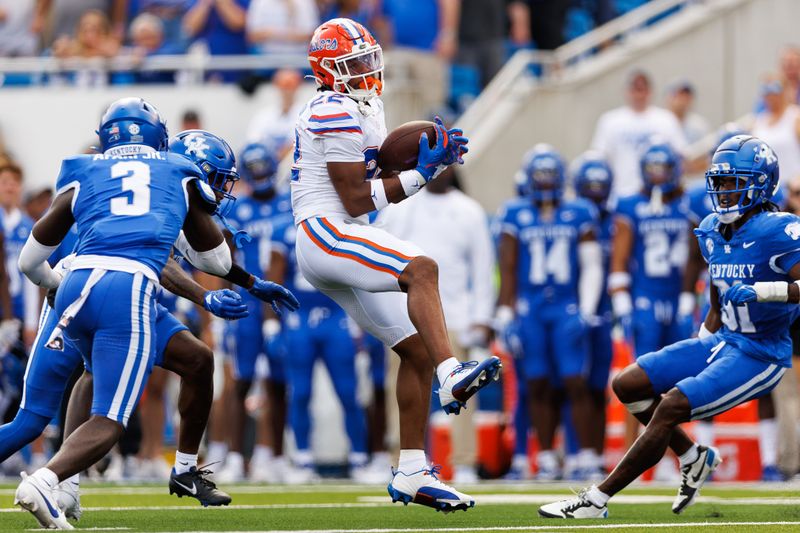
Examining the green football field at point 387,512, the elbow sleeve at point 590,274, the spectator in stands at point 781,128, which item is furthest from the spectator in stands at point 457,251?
the spectator in stands at point 781,128

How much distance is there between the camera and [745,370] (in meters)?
7.18

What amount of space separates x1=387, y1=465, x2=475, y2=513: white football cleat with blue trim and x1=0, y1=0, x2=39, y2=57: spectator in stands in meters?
9.73

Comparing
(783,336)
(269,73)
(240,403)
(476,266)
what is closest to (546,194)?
(476,266)

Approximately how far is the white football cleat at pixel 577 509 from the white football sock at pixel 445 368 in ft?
3.03

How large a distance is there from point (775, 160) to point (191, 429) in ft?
9.61

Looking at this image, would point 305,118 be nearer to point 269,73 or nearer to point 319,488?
point 319,488

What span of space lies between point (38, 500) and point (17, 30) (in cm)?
1023

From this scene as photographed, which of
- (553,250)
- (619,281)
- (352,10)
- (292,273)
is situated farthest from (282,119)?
(619,281)

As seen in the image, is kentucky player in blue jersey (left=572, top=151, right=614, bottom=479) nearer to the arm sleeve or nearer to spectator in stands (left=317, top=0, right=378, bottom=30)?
the arm sleeve

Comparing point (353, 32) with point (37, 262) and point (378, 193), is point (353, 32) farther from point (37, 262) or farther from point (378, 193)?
point (37, 262)

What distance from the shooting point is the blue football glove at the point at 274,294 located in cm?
725

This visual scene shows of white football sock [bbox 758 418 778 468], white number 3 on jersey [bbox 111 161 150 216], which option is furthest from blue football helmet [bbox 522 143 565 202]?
white number 3 on jersey [bbox 111 161 150 216]

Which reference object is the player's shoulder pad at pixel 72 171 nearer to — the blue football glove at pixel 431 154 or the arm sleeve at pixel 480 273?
the blue football glove at pixel 431 154

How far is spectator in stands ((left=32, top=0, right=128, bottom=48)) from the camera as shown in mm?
15555
